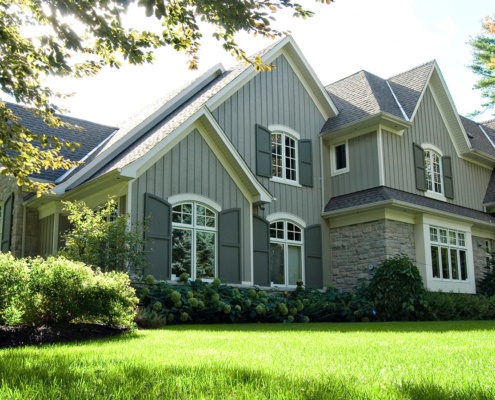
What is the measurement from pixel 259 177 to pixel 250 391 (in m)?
12.6

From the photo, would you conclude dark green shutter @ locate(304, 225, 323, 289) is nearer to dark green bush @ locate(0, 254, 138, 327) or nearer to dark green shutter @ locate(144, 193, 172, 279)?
dark green shutter @ locate(144, 193, 172, 279)

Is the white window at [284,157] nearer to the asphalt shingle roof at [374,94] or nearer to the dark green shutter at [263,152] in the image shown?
the dark green shutter at [263,152]

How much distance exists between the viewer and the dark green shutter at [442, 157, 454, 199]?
1936 centimetres

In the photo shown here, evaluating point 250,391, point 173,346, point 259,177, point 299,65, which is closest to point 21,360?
point 173,346

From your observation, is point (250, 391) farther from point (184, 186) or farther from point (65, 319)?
point (184, 186)

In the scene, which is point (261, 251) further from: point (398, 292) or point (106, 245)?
point (106, 245)

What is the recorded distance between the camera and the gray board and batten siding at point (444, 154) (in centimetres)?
1711

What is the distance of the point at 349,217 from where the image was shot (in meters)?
16.8

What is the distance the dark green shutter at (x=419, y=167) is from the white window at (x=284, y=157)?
4241mm

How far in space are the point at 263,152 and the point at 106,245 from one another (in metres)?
6.44

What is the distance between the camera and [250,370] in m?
3.96

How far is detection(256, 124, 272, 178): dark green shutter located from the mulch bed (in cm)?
927

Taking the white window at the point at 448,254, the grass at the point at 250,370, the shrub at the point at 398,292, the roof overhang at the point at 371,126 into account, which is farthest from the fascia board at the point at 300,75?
the grass at the point at 250,370

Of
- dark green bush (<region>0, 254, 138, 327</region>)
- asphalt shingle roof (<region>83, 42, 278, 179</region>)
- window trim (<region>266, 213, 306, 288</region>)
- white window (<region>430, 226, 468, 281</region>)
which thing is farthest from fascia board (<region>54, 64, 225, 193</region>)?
white window (<region>430, 226, 468, 281</region>)
